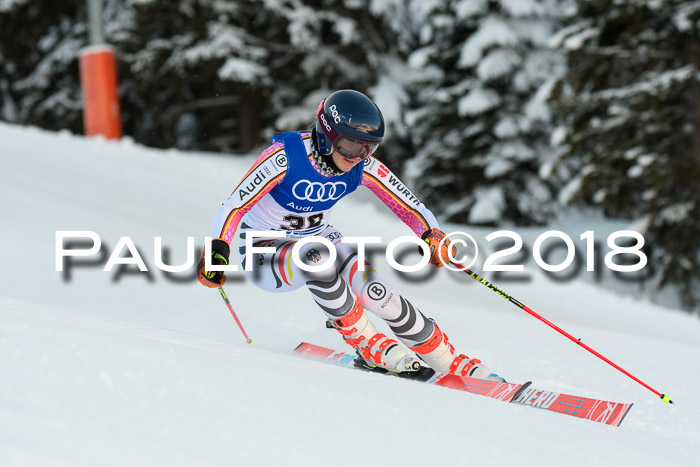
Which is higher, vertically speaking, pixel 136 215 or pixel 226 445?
pixel 226 445

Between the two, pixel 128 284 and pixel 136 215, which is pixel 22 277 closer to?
pixel 128 284

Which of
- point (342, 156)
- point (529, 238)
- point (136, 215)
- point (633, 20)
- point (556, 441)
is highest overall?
point (633, 20)

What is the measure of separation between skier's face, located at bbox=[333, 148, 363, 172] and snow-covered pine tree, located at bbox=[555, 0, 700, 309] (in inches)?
243

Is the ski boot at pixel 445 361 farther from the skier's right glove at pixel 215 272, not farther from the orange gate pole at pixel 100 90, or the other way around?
the orange gate pole at pixel 100 90

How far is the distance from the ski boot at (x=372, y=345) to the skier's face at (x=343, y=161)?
683 millimetres

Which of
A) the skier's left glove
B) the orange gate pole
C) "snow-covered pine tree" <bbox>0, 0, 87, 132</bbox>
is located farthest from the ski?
"snow-covered pine tree" <bbox>0, 0, 87, 132</bbox>

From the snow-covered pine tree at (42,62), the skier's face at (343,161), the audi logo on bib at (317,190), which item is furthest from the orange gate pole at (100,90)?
the skier's face at (343,161)

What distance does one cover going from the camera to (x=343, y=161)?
11.8ft

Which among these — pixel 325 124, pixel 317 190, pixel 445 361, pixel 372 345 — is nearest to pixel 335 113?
pixel 325 124

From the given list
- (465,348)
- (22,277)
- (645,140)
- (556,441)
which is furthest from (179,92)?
(556,441)

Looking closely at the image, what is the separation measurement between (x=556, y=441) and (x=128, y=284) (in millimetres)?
3977

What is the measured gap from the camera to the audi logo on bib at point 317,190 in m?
3.65

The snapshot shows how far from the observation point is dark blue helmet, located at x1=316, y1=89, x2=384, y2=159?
3.43 meters

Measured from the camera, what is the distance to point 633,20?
29.7ft
